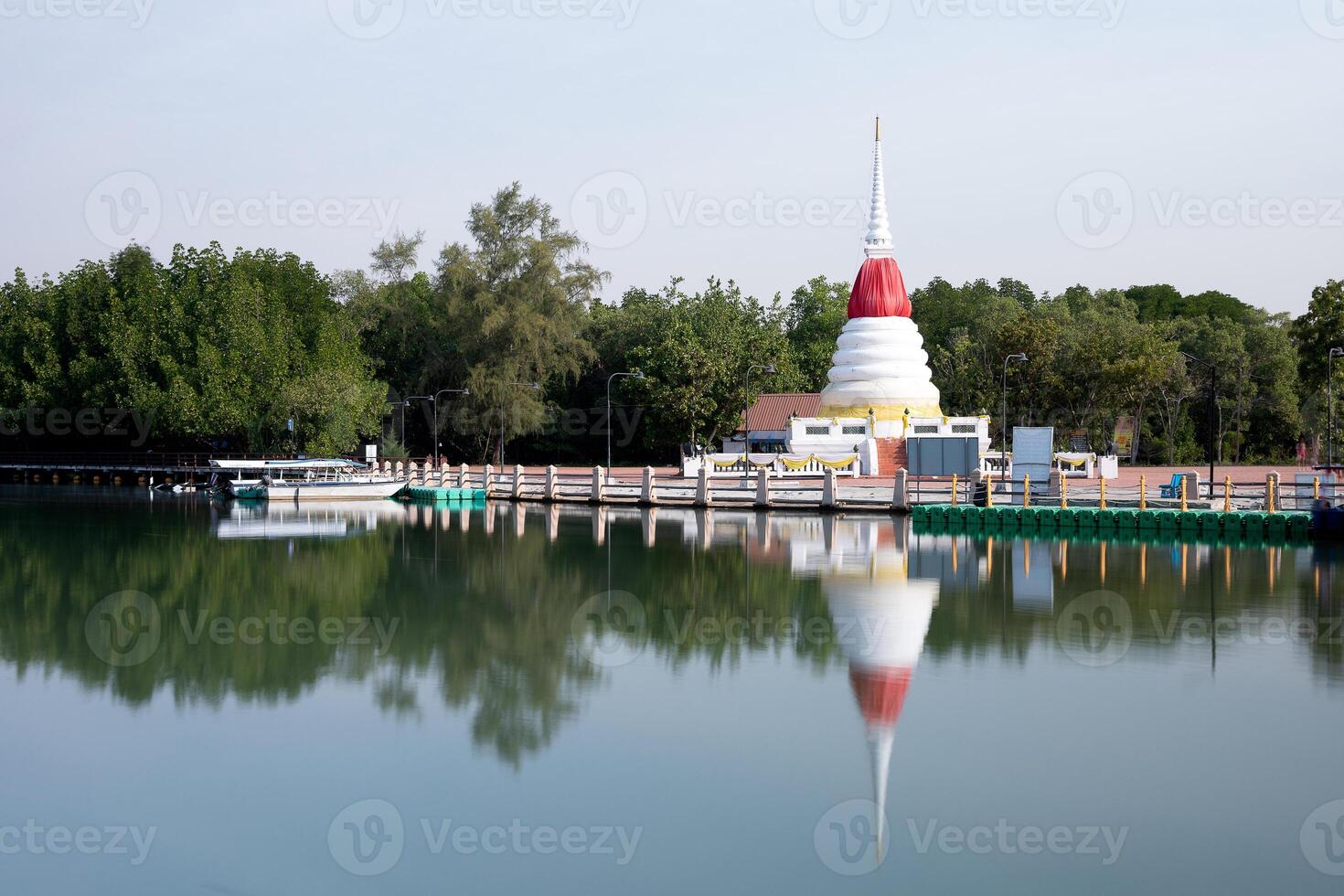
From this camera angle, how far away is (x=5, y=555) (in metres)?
28.4

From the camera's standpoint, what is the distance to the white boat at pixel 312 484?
4928 centimetres

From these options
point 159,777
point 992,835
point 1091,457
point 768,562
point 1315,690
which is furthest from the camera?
point 1091,457

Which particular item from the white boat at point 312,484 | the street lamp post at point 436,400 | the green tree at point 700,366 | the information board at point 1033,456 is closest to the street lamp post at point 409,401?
the street lamp post at point 436,400

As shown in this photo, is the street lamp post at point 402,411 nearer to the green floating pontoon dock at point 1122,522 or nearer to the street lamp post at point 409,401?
the street lamp post at point 409,401

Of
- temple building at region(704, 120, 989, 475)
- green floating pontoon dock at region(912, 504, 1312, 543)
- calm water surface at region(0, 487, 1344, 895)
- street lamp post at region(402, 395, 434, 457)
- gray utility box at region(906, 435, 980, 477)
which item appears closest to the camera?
calm water surface at region(0, 487, 1344, 895)

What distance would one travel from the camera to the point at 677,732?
12.9 meters

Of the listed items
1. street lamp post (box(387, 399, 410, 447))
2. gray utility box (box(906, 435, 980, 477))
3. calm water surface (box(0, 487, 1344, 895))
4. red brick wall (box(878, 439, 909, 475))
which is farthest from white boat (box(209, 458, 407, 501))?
calm water surface (box(0, 487, 1344, 895))

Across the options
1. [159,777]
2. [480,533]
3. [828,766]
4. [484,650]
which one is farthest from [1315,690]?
[480,533]

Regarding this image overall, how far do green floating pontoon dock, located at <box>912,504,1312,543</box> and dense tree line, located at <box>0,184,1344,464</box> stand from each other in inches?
1194

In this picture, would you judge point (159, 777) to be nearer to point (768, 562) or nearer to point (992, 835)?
point (992, 835)

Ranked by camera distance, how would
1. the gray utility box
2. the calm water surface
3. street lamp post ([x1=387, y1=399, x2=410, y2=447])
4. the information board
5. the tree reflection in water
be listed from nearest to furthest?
the calm water surface < the tree reflection in water < the information board < the gray utility box < street lamp post ([x1=387, y1=399, x2=410, y2=447])

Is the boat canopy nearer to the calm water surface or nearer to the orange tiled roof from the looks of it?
the orange tiled roof

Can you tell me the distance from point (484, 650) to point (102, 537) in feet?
67.1

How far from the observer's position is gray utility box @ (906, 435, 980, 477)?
4316 cm
